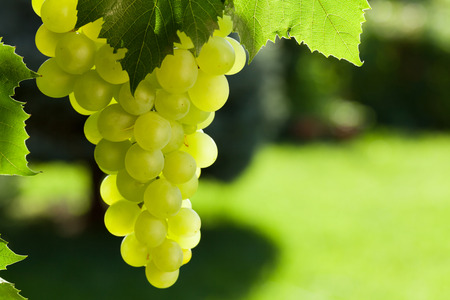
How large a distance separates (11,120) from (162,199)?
0.13m

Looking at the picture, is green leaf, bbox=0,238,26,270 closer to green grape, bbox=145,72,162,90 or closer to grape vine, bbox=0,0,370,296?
grape vine, bbox=0,0,370,296

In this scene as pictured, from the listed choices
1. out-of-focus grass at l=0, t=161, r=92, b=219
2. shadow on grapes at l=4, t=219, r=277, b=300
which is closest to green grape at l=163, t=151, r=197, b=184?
shadow on grapes at l=4, t=219, r=277, b=300

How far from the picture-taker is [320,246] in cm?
397

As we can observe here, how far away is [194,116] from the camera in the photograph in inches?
19.6

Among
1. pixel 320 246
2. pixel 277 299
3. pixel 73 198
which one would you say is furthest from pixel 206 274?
pixel 73 198

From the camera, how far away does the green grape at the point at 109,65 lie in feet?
1.38

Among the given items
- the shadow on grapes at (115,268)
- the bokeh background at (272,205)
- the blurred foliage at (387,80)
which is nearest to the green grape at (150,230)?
the bokeh background at (272,205)

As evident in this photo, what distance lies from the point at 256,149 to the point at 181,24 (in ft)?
11.5

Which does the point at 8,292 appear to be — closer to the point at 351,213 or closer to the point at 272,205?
the point at 351,213

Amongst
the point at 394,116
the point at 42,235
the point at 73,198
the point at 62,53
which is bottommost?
the point at 62,53

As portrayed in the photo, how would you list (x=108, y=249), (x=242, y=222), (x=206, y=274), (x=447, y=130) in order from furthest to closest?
1. (x=447, y=130)
2. (x=242, y=222)
3. (x=108, y=249)
4. (x=206, y=274)

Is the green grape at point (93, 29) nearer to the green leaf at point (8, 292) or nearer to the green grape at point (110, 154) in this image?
the green grape at point (110, 154)

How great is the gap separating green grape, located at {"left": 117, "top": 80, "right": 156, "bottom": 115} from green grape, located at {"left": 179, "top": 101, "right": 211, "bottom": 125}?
0.05 m

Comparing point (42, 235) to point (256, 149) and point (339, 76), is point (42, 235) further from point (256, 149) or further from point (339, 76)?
point (339, 76)
